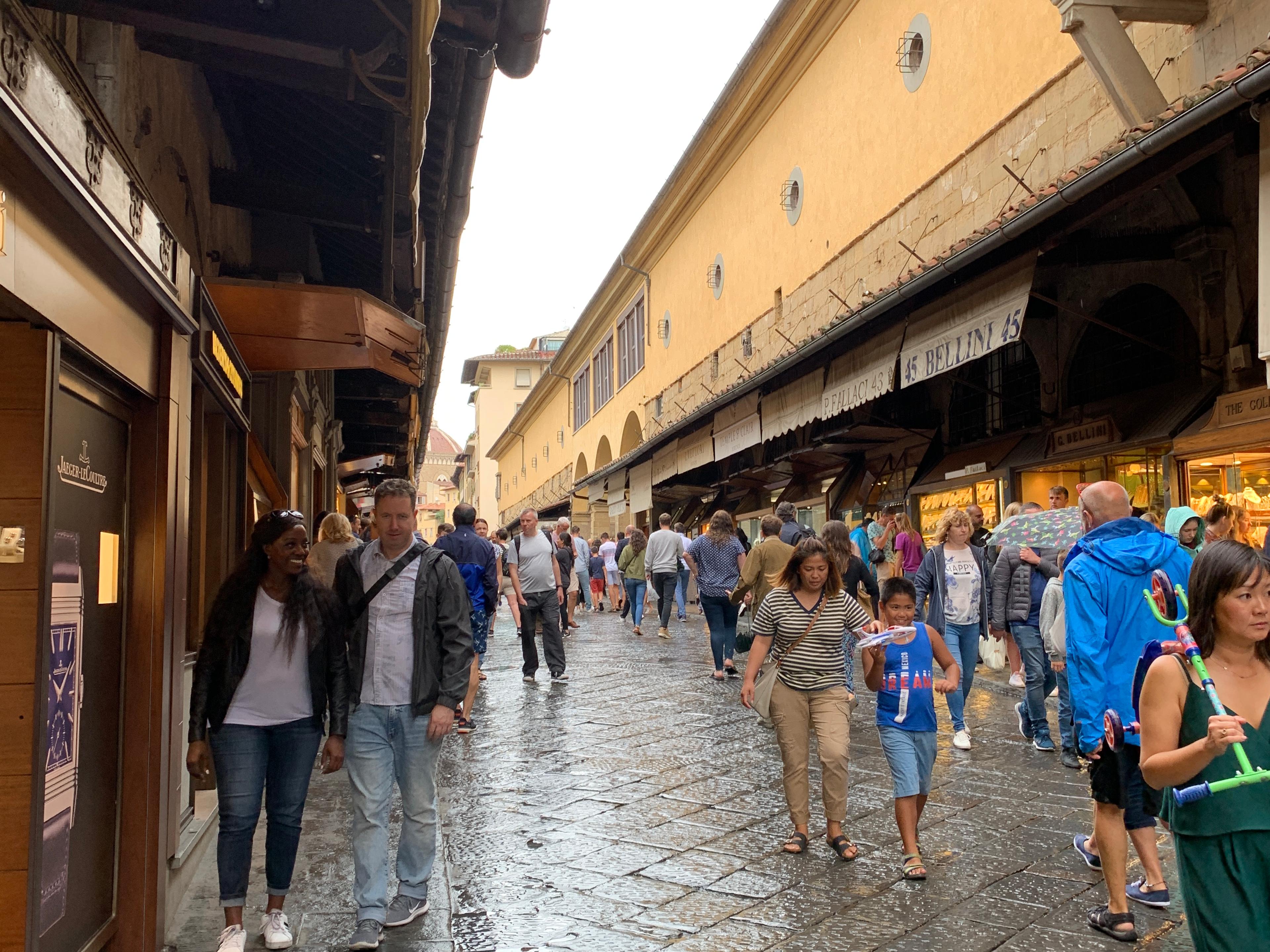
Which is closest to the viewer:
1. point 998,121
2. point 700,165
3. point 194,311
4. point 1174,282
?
point 194,311

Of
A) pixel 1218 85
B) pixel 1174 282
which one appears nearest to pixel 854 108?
pixel 1174 282

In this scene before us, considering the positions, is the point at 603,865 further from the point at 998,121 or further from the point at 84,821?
the point at 998,121

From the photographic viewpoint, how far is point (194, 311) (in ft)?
15.0

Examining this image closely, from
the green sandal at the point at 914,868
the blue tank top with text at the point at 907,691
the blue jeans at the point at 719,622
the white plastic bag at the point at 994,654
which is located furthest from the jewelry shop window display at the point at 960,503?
the green sandal at the point at 914,868

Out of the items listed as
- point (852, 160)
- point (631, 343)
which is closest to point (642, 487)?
point (631, 343)

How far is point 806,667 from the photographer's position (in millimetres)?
5188

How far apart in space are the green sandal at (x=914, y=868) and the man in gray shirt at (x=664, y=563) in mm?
10116

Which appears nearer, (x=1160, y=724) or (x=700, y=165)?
(x=1160, y=724)

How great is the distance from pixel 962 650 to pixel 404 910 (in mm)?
4633

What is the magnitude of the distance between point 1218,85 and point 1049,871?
13.1 feet

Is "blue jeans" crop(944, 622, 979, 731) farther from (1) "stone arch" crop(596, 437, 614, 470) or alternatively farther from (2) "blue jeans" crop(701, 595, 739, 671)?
(1) "stone arch" crop(596, 437, 614, 470)

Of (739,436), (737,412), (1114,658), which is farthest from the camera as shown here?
(737,412)

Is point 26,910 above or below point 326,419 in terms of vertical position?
below

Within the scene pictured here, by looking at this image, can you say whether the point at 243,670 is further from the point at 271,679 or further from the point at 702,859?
the point at 702,859
